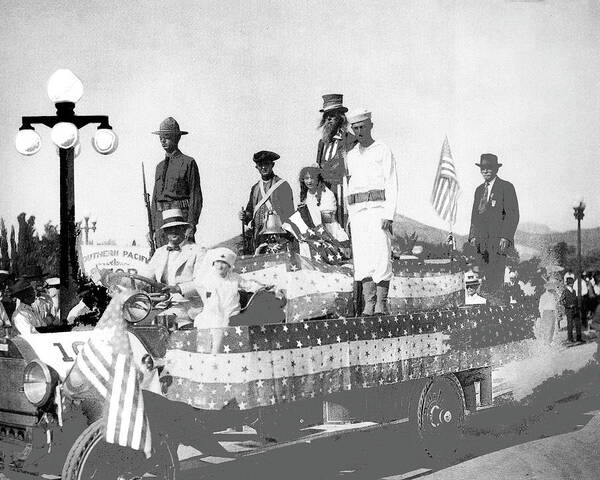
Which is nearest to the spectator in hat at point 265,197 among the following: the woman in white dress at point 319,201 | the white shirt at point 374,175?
the woman in white dress at point 319,201

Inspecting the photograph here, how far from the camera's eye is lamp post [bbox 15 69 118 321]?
536cm

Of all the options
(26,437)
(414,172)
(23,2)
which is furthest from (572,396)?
(23,2)

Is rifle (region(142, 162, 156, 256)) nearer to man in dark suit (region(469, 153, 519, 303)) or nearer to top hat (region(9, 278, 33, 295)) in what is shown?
top hat (region(9, 278, 33, 295))

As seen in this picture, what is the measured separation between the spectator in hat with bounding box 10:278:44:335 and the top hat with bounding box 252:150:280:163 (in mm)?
1614

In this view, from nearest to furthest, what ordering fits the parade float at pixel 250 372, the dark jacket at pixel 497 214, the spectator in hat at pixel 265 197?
the parade float at pixel 250 372 → the spectator in hat at pixel 265 197 → the dark jacket at pixel 497 214

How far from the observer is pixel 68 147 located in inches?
209

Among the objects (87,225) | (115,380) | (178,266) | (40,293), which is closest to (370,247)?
(178,266)

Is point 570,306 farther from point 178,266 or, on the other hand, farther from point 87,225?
point 87,225

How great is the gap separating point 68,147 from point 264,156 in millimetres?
1217

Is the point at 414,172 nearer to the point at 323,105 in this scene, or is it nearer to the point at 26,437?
the point at 323,105

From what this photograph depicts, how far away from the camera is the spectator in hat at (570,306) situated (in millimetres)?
6770

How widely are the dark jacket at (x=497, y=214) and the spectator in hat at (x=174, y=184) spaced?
2078 mm

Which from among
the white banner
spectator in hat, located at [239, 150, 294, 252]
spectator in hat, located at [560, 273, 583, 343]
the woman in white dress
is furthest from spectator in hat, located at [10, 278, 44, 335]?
spectator in hat, located at [560, 273, 583, 343]

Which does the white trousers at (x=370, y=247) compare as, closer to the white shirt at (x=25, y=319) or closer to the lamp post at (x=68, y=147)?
the lamp post at (x=68, y=147)
